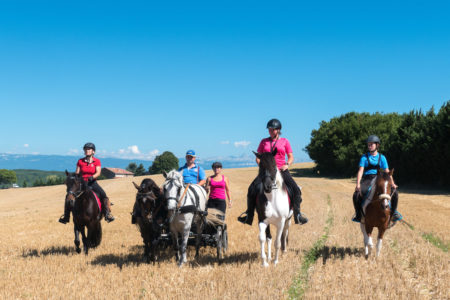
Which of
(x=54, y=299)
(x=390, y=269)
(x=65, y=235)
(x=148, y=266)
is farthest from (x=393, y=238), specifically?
(x=65, y=235)

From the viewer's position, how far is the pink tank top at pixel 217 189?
10.8 m

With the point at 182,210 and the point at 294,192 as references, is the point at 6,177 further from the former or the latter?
the point at 294,192

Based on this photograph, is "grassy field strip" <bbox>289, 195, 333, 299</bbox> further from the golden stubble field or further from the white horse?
the white horse

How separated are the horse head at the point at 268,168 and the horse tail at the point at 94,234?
17.7ft

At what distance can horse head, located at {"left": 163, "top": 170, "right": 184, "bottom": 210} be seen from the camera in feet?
26.4

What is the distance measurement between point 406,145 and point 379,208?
38.7m

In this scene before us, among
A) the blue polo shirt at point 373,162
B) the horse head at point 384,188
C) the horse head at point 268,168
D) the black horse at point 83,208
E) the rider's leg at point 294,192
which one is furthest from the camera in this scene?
the black horse at point 83,208

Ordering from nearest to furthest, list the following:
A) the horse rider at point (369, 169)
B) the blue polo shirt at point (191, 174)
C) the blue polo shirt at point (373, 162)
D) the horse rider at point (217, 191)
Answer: the horse rider at point (369, 169), the blue polo shirt at point (373, 162), the blue polo shirt at point (191, 174), the horse rider at point (217, 191)

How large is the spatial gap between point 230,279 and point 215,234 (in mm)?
2329

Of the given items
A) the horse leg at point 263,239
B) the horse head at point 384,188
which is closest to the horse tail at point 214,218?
Result: the horse leg at point 263,239

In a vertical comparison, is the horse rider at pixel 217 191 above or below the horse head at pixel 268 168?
below

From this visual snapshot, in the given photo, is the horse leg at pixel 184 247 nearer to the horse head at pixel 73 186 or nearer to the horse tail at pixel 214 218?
the horse tail at pixel 214 218

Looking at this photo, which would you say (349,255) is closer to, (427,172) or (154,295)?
(154,295)

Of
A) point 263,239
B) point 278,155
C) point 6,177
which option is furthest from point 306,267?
point 6,177
